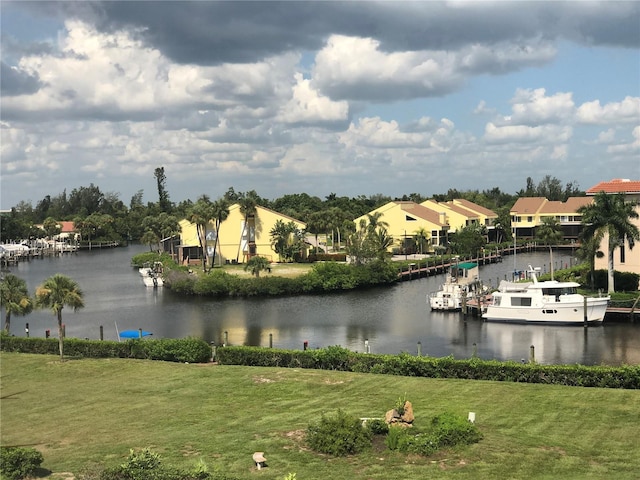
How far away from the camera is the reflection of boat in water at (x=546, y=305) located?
168ft

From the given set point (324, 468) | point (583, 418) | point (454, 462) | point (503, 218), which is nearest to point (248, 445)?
point (324, 468)

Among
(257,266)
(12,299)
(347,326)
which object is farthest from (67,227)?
(12,299)

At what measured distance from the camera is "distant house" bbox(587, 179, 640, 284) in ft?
191

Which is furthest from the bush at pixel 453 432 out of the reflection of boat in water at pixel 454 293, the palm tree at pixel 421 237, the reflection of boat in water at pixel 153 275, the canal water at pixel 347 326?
the palm tree at pixel 421 237

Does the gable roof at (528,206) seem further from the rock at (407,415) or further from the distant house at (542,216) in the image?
the rock at (407,415)

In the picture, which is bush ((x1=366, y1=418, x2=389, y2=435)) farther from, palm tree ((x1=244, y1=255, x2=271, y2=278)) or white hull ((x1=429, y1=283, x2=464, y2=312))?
palm tree ((x1=244, y1=255, x2=271, y2=278))

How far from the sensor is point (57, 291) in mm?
37812

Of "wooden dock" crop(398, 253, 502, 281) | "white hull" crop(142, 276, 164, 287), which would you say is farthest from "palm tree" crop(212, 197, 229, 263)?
"wooden dock" crop(398, 253, 502, 281)

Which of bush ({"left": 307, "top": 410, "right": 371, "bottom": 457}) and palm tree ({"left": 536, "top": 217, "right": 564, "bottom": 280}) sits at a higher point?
palm tree ({"left": 536, "top": 217, "right": 564, "bottom": 280})

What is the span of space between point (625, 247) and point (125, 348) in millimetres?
41791

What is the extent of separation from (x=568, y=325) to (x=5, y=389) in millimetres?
38805

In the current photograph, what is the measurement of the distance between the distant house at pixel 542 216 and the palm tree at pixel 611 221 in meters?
70.3

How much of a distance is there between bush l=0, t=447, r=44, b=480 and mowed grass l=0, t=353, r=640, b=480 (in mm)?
1386

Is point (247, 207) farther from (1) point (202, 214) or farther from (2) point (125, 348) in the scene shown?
(2) point (125, 348)
